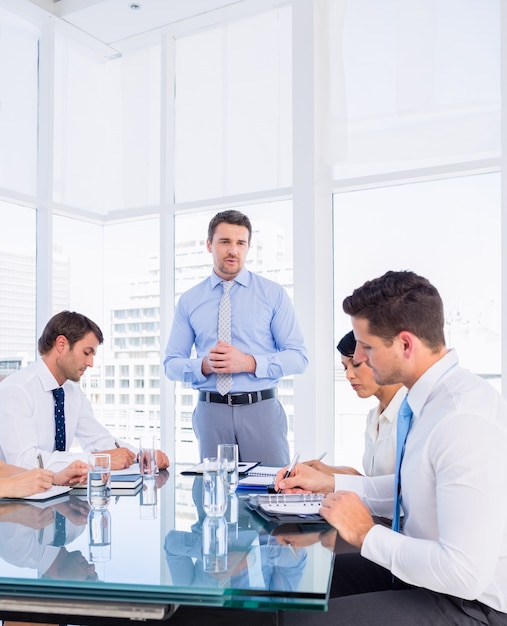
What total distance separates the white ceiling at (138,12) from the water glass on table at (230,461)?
3.58 meters

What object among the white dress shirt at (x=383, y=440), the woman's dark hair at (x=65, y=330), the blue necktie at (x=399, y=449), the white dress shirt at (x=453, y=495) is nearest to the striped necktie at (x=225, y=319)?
the woman's dark hair at (x=65, y=330)

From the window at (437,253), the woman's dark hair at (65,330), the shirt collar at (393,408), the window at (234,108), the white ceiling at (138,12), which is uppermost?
the white ceiling at (138,12)

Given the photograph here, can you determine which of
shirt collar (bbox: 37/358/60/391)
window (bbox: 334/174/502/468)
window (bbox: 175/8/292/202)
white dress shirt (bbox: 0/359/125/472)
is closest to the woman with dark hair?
white dress shirt (bbox: 0/359/125/472)

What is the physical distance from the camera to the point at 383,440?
2.23 metres

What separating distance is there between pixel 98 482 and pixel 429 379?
100 cm

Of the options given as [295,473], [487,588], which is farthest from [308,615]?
[295,473]

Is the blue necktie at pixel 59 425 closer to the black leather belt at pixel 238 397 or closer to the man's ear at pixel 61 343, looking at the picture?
the man's ear at pixel 61 343

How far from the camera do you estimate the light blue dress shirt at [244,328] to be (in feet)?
11.4

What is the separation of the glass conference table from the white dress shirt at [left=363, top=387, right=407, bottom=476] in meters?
0.57

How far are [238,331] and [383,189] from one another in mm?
1539

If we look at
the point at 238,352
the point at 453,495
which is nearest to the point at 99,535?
the point at 453,495

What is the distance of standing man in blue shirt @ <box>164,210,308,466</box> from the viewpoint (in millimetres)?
3365

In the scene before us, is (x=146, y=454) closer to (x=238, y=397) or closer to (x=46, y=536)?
(x=46, y=536)

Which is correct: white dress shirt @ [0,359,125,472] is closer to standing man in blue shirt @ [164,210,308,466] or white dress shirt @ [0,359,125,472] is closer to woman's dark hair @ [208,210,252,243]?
standing man in blue shirt @ [164,210,308,466]
